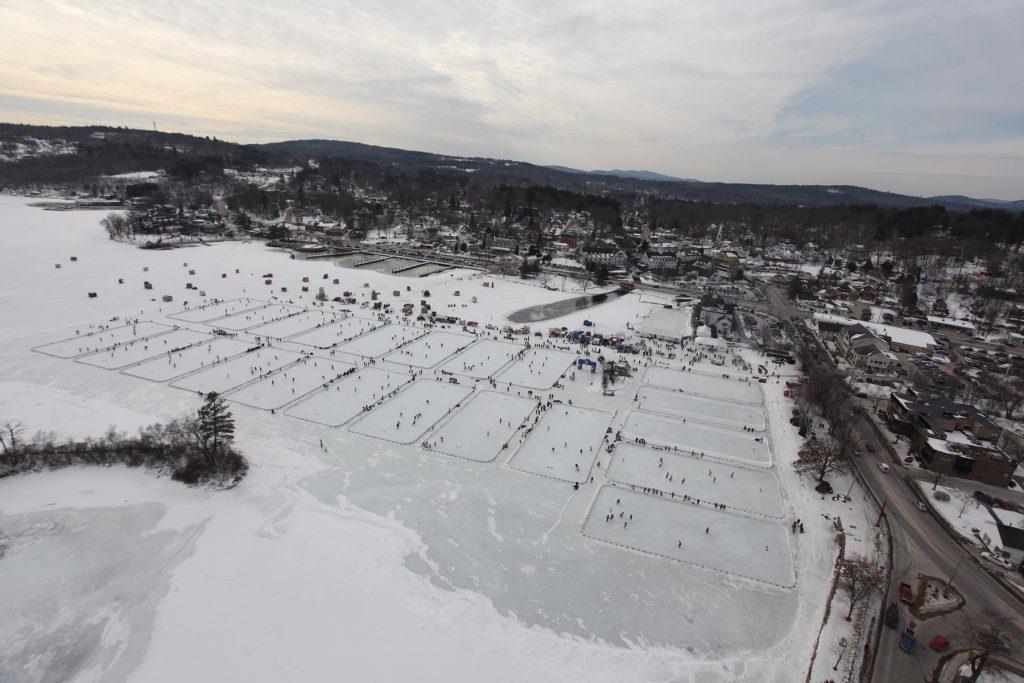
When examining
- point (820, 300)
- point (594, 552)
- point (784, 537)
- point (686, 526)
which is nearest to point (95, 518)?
point (594, 552)

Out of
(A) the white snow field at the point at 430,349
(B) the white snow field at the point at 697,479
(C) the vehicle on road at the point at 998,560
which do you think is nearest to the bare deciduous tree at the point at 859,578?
(B) the white snow field at the point at 697,479

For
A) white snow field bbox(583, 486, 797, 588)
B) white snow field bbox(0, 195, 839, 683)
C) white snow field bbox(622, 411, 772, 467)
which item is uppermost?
white snow field bbox(622, 411, 772, 467)

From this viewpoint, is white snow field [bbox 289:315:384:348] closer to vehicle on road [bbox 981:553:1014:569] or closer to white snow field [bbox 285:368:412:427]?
white snow field [bbox 285:368:412:427]

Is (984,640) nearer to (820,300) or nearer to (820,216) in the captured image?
(820,300)

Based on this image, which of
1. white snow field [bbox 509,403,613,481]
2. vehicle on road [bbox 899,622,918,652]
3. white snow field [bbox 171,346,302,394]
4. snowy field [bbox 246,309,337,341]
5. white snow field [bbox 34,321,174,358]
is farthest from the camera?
snowy field [bbox 246,309,337,341]

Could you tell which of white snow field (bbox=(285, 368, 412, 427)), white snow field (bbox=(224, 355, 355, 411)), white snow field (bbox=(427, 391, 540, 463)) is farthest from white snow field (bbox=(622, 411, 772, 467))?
white snow field (bbox=(224, 355, 355, 411))

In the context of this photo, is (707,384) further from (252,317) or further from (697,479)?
(252,317)

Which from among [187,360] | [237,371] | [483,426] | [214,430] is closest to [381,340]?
[237,371]
